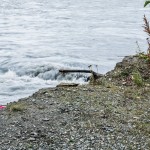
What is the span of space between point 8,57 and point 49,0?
78.3ft

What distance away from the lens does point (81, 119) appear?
22.6ft

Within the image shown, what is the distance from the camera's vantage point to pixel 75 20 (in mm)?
30656

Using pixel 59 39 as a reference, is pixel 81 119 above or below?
above

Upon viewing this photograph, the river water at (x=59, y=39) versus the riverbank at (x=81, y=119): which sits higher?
the riverbank at (x=81, y=119)

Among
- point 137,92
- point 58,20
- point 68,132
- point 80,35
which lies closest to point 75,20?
point 58,20

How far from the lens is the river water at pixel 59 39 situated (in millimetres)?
16984

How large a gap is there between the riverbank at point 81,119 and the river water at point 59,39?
593cm

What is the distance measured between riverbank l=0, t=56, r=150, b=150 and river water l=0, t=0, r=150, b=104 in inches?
234

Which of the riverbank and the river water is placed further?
the river water

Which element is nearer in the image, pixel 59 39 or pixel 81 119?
pixel 81 119

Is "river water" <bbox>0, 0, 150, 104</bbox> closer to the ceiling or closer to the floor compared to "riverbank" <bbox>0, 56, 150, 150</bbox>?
closer to the floor

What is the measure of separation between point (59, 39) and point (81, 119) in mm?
17839

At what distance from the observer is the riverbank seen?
6047 millimetres

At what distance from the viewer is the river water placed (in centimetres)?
1698
